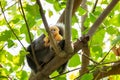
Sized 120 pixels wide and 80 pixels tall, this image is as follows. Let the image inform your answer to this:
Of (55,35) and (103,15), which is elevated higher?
(55,35)

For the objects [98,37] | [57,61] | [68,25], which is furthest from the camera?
[98,37]

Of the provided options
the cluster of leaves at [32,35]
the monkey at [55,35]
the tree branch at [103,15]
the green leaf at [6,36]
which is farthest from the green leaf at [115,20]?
the green leaf at [6,36]

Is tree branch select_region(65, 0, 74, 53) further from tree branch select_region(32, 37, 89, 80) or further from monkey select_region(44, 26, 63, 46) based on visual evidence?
monkey select_region(44, 26, 63, 46)

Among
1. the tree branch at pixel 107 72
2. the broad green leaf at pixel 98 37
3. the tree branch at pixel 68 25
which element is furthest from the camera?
the tree branch at pixel 107 72

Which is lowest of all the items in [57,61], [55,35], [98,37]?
[57,61]

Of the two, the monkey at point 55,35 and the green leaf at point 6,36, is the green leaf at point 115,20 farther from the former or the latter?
the green leaf at point 6,36

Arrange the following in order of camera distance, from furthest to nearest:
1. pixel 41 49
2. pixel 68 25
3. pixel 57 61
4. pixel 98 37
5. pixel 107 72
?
pixel 41 49 → pixel 107 72 → pixel 98 37 → pixel 57 61 → pixel 68 25

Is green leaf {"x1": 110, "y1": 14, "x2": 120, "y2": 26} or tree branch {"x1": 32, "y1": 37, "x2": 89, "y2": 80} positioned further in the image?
green leaf {"x1": 110, "y1": 14, "x2": 120, "y2": 26}

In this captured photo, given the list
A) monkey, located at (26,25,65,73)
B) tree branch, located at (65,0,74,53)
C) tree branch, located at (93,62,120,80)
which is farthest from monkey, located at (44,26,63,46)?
tree branch, located at (65,0,74,53)

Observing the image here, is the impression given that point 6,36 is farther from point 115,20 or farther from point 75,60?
point 115,20

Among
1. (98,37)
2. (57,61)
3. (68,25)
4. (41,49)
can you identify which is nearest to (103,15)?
(68,25)

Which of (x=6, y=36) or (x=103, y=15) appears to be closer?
(x=103, y=15)

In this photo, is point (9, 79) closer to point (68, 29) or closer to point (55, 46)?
point (55, 46)

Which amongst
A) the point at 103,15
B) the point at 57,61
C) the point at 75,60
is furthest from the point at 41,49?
the point at 103,15
